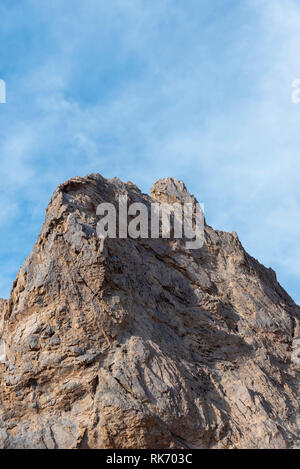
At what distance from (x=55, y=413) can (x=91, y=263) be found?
4.34 m

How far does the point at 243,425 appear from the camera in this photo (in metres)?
16.7

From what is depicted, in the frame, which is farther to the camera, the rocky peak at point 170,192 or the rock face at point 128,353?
the rocky peak at point 170,192

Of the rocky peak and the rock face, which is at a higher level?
the rocky peak

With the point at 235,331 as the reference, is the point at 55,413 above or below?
below

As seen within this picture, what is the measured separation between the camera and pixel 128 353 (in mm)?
16203

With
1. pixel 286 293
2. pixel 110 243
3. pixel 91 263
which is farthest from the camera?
pixel 286 293

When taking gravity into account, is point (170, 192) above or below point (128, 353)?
above

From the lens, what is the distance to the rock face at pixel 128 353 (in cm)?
1530

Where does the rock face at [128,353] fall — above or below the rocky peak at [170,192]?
below

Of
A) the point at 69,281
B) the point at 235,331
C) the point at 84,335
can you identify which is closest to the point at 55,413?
the point at 84,335

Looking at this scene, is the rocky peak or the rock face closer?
the rock face

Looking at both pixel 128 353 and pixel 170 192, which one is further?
pixel 170 192

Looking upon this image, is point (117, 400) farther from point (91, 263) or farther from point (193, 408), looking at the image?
point (91, 263)

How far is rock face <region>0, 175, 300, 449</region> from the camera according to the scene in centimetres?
1530
